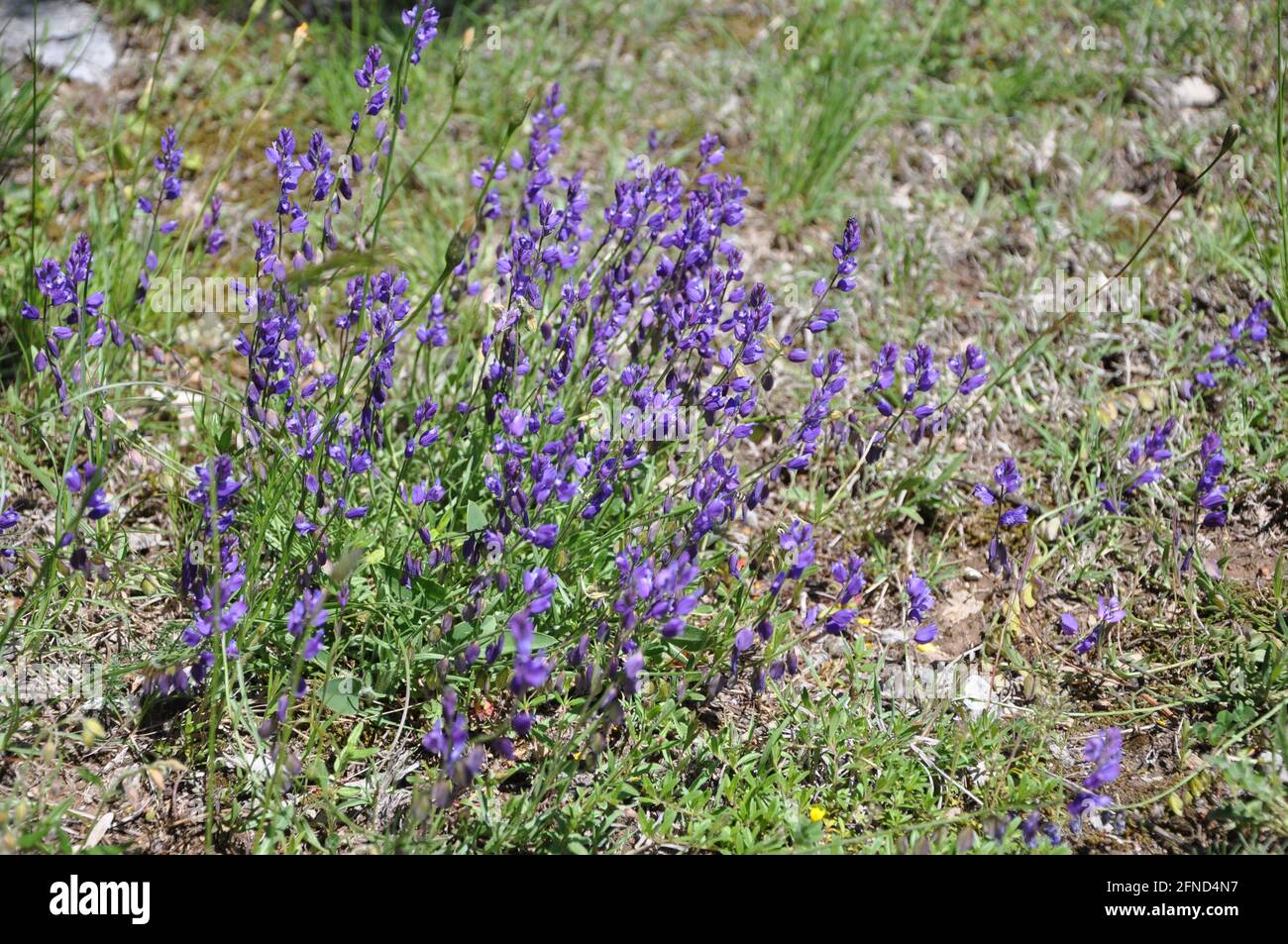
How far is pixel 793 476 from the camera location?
300 cm

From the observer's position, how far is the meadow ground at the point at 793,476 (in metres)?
2.36

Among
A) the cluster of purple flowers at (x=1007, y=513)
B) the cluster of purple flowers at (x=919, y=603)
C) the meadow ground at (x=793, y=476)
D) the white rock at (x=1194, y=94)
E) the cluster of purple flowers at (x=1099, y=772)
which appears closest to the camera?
the cluster of purple flowers at (x=1099, y=772)

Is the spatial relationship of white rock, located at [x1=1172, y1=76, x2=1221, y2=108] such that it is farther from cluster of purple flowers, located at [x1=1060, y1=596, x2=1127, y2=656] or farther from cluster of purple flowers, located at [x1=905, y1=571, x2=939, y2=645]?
cluster of purple flowers, located at [x1=905, y1=571, x2=939, y2=645]

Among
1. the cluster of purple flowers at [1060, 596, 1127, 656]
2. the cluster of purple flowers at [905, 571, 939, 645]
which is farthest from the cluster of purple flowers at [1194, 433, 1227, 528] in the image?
the cluster of purple flowers at [905, 571, 939, 645]

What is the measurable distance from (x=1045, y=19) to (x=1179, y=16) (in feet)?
1.78

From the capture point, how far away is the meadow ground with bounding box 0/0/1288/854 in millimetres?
2359

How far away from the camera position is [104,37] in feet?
14.4

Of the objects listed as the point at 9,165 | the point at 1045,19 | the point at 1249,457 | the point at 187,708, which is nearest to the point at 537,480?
the point at 187,708

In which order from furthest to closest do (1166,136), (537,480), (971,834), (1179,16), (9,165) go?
(1179,16) < (1166,136) < (9,165) < (537,480) < (971,834)

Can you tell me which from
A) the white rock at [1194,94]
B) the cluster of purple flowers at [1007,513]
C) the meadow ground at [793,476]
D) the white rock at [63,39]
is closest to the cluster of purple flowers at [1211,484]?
the meadow ground at [793,476]

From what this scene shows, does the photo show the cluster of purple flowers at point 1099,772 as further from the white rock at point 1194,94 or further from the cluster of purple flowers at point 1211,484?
the white rock at point 1194,94

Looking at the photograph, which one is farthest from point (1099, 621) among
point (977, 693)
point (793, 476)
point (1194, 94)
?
point (1194, 94)
